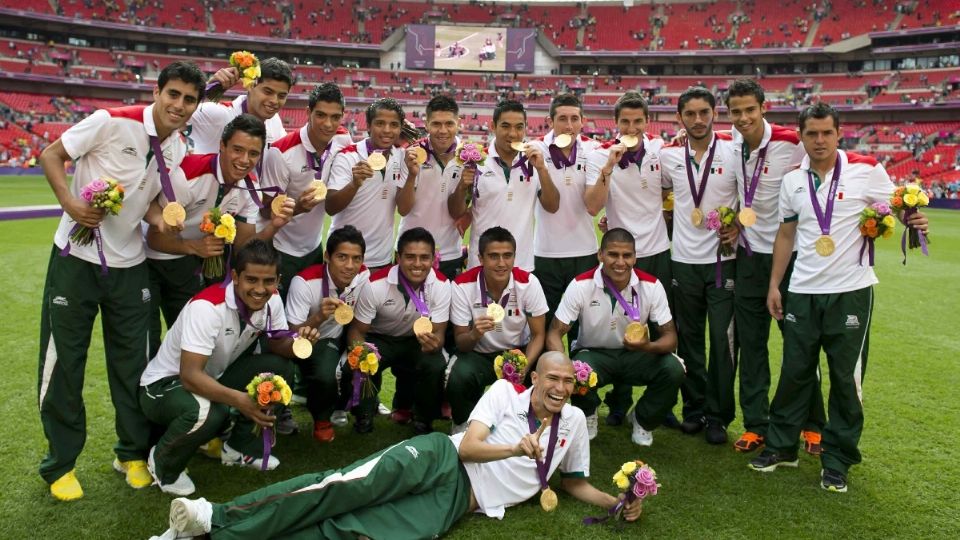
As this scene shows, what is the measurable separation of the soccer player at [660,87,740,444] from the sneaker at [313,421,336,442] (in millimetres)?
3129

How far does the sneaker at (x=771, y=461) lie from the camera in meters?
5.11

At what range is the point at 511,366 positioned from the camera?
520 cm

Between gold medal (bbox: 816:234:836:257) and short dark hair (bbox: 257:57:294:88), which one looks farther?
short dark hair (bbox: 257:57:294:88)

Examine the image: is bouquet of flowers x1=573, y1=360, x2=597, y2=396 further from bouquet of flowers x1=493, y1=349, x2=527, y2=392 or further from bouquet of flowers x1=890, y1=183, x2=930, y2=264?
bouquet of flowers x1=890, y1=183, x2=930, y2=264

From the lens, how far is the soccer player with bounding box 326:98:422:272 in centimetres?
577

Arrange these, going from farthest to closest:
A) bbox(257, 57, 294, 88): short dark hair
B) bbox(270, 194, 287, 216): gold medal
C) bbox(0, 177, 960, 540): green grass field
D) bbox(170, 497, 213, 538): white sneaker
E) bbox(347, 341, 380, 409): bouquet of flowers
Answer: bbox(257, 57, 294, 88): short dark hair, bbox(347, 341, 380, 409): bouquet of flowers, bbox(270, 194, 287, 216): gold medal, bbox(0, 177, 960, 540): green grass field, bbox(170, 497, 213, 538): white sneaker

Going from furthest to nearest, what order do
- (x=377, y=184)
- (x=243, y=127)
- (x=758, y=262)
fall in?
1. (x=377, y=184)
2. (x=758, y=262)
3. (x=243, y=127)

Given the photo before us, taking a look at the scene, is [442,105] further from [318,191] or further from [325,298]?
[325,298]

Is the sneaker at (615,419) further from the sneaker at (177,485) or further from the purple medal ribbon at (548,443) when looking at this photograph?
the sneaker at (177,485)

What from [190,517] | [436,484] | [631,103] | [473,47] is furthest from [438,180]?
[473,47]

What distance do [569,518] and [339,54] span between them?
62391 mm

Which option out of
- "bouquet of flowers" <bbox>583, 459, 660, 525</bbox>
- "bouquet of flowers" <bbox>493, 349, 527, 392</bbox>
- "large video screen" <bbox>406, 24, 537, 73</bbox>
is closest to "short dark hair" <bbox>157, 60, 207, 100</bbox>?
"bouquet of flowers" <bbox>493, 349, 527, 392</bbox>

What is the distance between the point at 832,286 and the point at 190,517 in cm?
452

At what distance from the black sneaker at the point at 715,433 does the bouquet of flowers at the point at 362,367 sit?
116 inches
